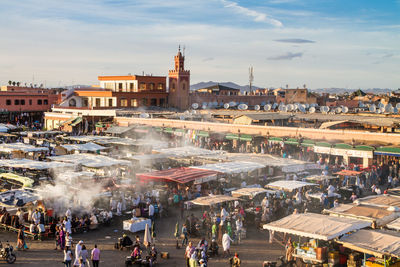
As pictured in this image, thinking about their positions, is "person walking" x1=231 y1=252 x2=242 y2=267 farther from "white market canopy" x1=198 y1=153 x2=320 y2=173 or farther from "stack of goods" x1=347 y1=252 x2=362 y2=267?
"white market canopy" x1=198 y1=153 x2=320 y2=173

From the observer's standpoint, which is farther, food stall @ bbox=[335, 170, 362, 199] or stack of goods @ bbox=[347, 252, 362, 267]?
food stall @ bbox=[335, 170, 362, 199]

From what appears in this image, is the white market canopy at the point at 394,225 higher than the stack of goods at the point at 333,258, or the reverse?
the white market canopy at the point at 394,225

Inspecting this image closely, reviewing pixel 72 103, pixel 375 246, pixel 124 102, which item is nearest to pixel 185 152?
pixel 375 246

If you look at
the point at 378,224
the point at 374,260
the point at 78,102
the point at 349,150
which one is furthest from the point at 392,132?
the point at 78,102

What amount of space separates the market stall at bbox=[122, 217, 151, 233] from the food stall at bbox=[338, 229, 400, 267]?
7.39 metres

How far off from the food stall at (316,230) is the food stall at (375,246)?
0.32m

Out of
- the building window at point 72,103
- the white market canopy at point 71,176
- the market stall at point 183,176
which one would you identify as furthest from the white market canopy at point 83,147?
the building window at point 72,103

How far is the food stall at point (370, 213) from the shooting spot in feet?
44.5

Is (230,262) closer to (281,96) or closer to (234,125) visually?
(234,125)

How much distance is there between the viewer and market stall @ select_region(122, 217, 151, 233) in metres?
15.9

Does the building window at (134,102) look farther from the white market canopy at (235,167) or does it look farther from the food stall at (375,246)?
the food stall at (375,246)

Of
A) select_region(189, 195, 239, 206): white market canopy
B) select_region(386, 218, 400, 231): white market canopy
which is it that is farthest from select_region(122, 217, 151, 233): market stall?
select_region(386, 218, 400, 231): white market canopy

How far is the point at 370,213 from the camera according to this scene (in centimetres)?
1403

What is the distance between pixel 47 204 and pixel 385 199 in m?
13.3
